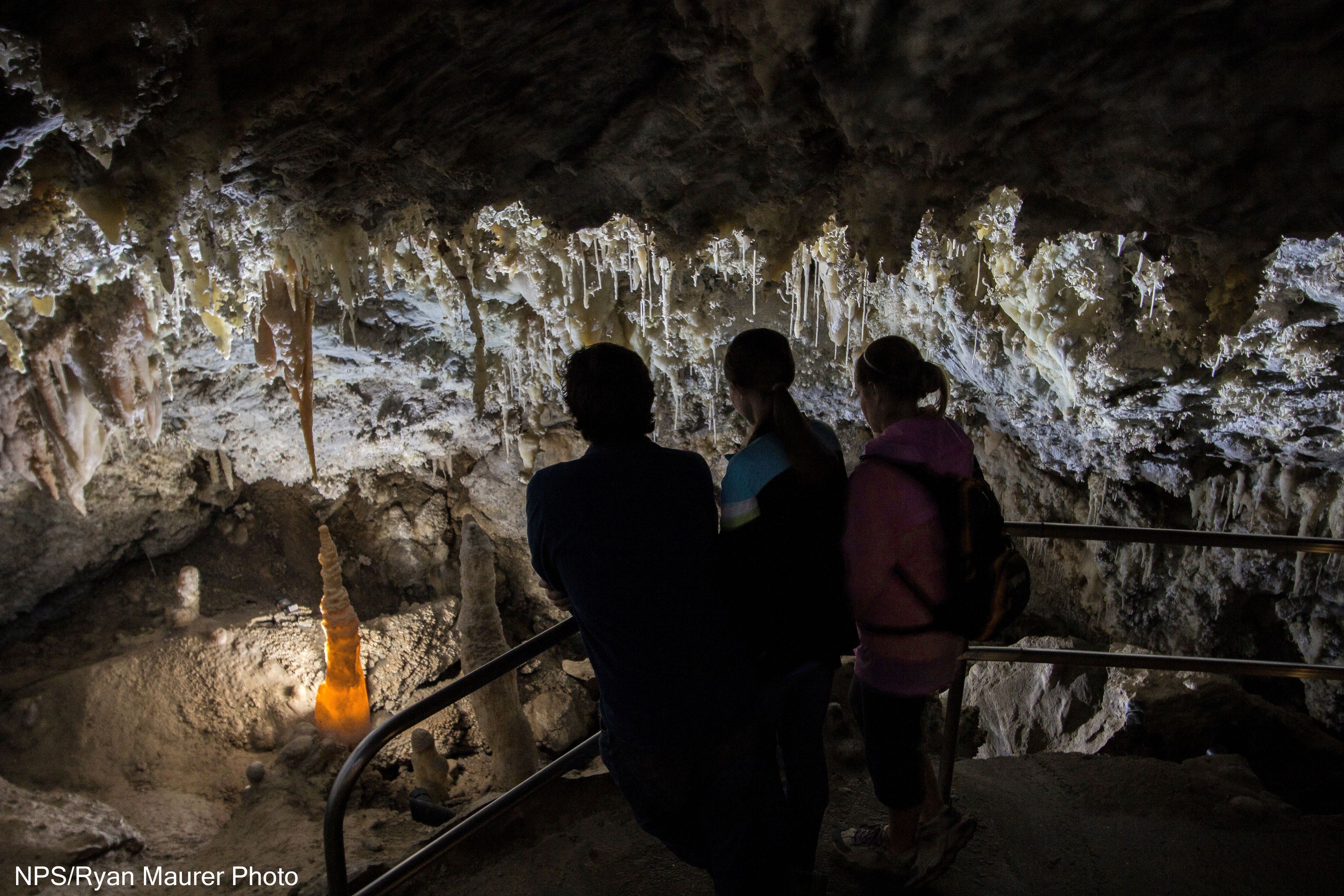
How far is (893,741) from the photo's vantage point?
1.92 metres

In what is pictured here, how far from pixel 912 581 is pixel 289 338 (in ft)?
14.8

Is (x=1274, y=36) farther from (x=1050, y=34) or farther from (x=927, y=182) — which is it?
(x=927, y=182)

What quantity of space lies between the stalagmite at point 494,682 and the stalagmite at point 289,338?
1762mm

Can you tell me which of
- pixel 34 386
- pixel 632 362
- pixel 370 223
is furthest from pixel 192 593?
pixel 632 362

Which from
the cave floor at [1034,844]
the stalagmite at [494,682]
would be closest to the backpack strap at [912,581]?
the cave floor at [1034,844]

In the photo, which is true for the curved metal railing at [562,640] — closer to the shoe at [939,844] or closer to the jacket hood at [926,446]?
the shoe at [939,844]

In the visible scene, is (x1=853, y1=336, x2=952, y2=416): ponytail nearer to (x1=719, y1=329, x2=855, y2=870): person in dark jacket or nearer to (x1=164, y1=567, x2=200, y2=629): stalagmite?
(x1=719, y1=329, x2=855, y2=870): person in dark jacket

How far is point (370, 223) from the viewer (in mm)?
3439

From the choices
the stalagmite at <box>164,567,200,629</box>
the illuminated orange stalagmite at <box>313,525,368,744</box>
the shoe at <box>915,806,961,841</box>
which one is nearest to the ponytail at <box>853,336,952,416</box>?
the shoe at <box>915,806,961,841</box>

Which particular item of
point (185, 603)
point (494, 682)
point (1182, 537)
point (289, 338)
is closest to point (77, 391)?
point (289, 338)

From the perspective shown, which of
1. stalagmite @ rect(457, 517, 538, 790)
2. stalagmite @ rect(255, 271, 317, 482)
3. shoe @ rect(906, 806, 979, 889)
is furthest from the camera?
stalagmite @ rect(457, 517, 538, 790)

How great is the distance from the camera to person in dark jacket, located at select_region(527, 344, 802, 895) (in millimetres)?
1467

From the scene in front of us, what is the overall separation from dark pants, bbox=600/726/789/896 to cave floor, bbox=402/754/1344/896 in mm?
742

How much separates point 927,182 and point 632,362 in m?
1.71
